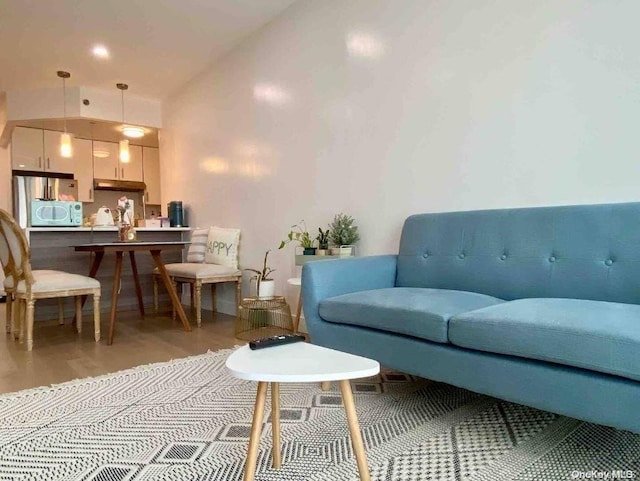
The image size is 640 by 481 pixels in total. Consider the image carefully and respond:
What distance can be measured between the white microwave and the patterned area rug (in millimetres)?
2473

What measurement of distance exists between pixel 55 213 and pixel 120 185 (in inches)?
98.6

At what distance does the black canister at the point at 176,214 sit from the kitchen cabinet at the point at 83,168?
2.12m

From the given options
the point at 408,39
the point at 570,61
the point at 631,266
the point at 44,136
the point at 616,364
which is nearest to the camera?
the point at 616,364

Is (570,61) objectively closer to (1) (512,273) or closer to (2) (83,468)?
(1) (512,273)

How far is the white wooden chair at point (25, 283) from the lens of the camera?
2.90 m

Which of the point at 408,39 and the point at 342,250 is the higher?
the point at 408,39

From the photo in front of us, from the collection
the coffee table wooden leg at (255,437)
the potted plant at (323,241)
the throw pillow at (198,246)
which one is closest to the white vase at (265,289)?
the potted plant at (323,241)

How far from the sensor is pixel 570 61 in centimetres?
192

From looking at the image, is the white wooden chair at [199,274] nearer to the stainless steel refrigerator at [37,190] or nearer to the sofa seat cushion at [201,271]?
the sofa seat cushion at [201,271]

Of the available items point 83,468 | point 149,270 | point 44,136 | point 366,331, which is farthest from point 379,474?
point 44,136

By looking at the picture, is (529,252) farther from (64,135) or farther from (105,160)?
(105,160)

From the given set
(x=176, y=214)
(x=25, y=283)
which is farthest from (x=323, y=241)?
(x=176, y=214)

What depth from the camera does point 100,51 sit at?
409cm

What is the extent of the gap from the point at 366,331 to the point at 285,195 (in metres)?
1.92
